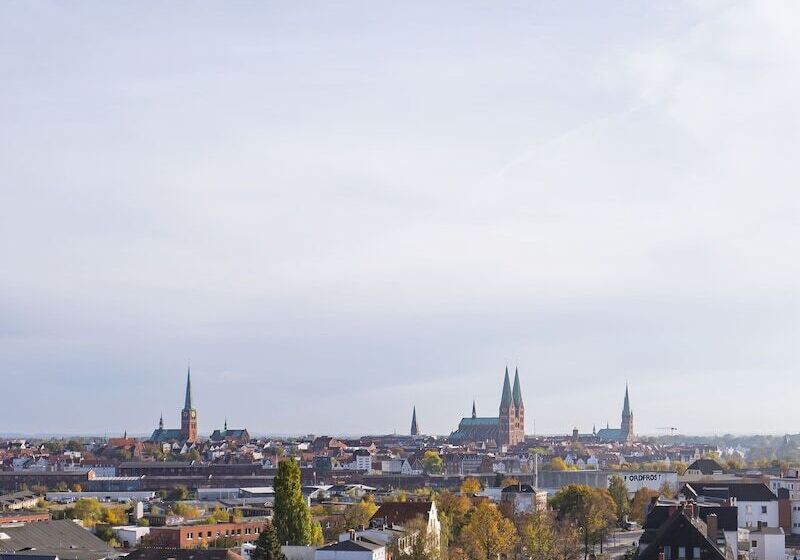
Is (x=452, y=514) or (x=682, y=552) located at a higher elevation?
(x=682, y=552)

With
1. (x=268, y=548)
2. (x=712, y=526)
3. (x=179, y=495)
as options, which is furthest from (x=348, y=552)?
(x=179, y=495)

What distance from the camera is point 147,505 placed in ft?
438

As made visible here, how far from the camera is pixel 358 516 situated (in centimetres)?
9619

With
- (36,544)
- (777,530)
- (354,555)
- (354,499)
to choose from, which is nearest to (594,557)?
(777,530)

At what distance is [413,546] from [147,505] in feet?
231

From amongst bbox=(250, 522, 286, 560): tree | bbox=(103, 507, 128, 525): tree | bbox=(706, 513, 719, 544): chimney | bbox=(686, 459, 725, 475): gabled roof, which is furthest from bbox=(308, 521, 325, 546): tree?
bbox=(686, 459, 725, 475): gabled roof

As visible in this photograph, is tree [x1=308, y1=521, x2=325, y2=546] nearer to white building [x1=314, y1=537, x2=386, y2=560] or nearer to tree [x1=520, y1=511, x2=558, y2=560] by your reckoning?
white building [x1=314, y1=537, x2=386, y2=560]

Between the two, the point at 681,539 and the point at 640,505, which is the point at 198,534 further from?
the point at 640,505

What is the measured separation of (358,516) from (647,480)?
2119 inches

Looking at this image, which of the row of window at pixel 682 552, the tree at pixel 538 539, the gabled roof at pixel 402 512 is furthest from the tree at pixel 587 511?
the row of window at pixel 682 552

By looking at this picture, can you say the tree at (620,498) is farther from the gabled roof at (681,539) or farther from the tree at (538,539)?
the gabled roof at (681,539)

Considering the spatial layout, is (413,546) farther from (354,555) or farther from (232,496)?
(232,496)

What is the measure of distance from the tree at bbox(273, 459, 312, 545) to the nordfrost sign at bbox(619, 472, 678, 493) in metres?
70.2

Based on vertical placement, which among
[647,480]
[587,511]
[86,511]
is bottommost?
[86,511]
